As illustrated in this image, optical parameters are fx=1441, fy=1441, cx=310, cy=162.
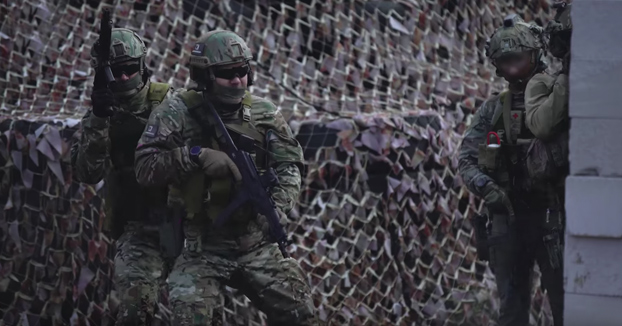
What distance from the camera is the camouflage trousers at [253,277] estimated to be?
22.6 ft

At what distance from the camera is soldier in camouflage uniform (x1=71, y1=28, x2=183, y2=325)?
7285 millimetres

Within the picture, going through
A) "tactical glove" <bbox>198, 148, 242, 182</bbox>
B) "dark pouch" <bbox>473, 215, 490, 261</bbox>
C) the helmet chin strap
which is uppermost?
the helmet chin strap

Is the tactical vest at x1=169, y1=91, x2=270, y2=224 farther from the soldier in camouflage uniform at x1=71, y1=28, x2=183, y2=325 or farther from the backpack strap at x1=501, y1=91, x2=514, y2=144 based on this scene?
the backpack strap at x1=501, y1=91, x2=514, y2=144

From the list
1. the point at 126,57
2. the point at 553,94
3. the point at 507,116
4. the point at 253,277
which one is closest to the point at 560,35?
the point at 553,94

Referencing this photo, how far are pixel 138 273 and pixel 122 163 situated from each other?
24.4 inches

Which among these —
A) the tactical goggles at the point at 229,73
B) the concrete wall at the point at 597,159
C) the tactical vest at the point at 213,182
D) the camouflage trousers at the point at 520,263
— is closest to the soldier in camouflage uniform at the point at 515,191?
the camouflage trousers at the point at 520,263

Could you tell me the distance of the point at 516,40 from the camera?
7684 mm

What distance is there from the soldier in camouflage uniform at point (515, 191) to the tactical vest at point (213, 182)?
1.42 meters

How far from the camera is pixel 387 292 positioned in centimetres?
898

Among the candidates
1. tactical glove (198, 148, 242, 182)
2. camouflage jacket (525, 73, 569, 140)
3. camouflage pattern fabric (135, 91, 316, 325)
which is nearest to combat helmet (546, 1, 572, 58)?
camouflage jacket (525, 73, 569, 140)

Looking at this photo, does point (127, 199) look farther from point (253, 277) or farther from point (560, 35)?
point (560, 35)

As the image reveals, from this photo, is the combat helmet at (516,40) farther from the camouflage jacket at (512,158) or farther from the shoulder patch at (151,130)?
the shoulder patch at (151,130)

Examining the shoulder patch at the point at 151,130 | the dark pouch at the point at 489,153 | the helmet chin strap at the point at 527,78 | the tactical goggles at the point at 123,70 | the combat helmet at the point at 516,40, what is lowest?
the shoulder patch at the point at 151,130

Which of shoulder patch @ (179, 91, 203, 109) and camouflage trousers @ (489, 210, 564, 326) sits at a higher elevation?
shoulder patch @ (179, 91, 203, 109)
